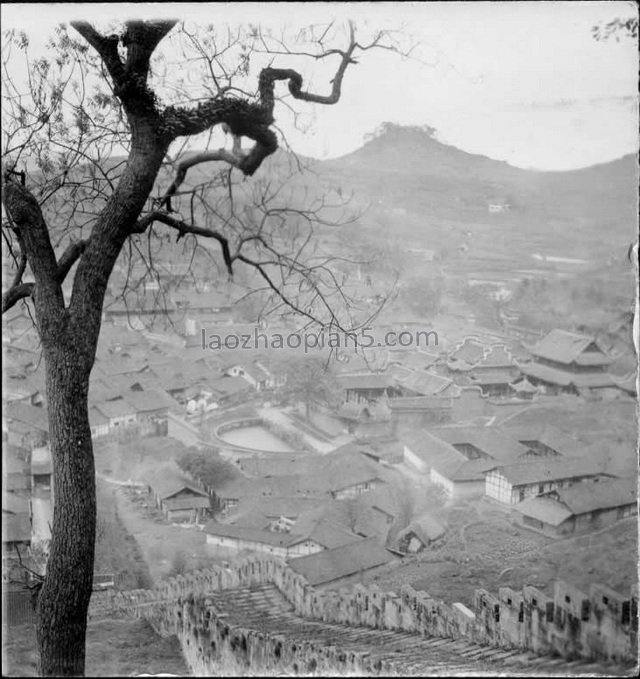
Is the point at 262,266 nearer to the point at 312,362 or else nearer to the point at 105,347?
the point at 312,362

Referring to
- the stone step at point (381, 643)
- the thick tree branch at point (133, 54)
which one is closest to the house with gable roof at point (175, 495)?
the stone step at point (381, 643)

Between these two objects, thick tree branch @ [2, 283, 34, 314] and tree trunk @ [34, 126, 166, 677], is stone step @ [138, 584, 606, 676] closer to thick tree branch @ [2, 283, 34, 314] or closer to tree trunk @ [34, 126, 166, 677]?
tree trunk @ [34, 126, 166, 677]

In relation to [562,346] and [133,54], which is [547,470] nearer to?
[562,346]

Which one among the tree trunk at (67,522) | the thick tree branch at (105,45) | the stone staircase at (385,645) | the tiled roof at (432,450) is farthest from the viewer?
the tiled roof at (432,450)

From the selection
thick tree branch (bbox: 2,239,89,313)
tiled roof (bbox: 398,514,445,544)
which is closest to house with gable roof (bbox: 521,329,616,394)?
tiled roof (bbox: 398,514,445,544)

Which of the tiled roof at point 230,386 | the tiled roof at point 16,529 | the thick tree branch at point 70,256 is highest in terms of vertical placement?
the thick tree branch at point 70,256

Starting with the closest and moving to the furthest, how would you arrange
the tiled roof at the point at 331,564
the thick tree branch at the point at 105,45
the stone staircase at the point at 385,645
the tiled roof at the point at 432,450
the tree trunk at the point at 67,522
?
the tree trunk at the point at 67,522 → the thick tree branch at the point at 105,45 → the stone staircase at the point at 385,645 → the tiled roof at the point at 331,564 → the tiled roof at the point at 432,450

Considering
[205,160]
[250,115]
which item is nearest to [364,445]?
[205,160]

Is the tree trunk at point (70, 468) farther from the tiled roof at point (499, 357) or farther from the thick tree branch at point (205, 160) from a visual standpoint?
the tiled roof at point (499, 357)
